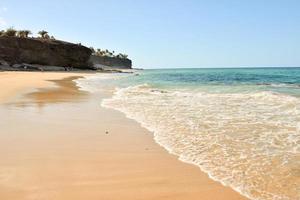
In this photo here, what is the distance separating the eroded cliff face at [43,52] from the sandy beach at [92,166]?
57.9m

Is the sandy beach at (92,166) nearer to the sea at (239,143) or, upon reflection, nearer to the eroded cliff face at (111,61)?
the sea at (239,143)

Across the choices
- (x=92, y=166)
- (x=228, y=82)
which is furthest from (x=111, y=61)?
(x=92, y=166)

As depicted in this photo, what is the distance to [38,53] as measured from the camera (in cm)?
6594

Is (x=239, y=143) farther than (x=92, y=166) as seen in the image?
Yes

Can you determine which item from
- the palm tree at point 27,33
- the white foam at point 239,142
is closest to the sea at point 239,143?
the white foam at point 239,142

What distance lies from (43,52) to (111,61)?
53.2 metres

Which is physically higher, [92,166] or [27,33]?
[27,33]

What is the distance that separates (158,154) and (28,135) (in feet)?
9.79

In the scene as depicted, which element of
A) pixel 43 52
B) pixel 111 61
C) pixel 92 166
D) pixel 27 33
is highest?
pixel 27 33

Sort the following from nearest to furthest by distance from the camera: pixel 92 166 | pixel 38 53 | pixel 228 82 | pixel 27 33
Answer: pixel 92 166
pixel 228 82
pixel 38 53
pixel 27 33

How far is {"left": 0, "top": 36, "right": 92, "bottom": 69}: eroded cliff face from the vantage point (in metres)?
61.6

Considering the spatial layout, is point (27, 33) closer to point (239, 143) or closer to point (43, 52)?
point (43, 52)

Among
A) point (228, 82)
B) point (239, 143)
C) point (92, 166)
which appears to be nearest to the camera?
point (92, 166)

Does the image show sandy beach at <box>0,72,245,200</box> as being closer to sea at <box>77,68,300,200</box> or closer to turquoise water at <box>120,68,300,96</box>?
sea at <box>77,68,300,200</box>
